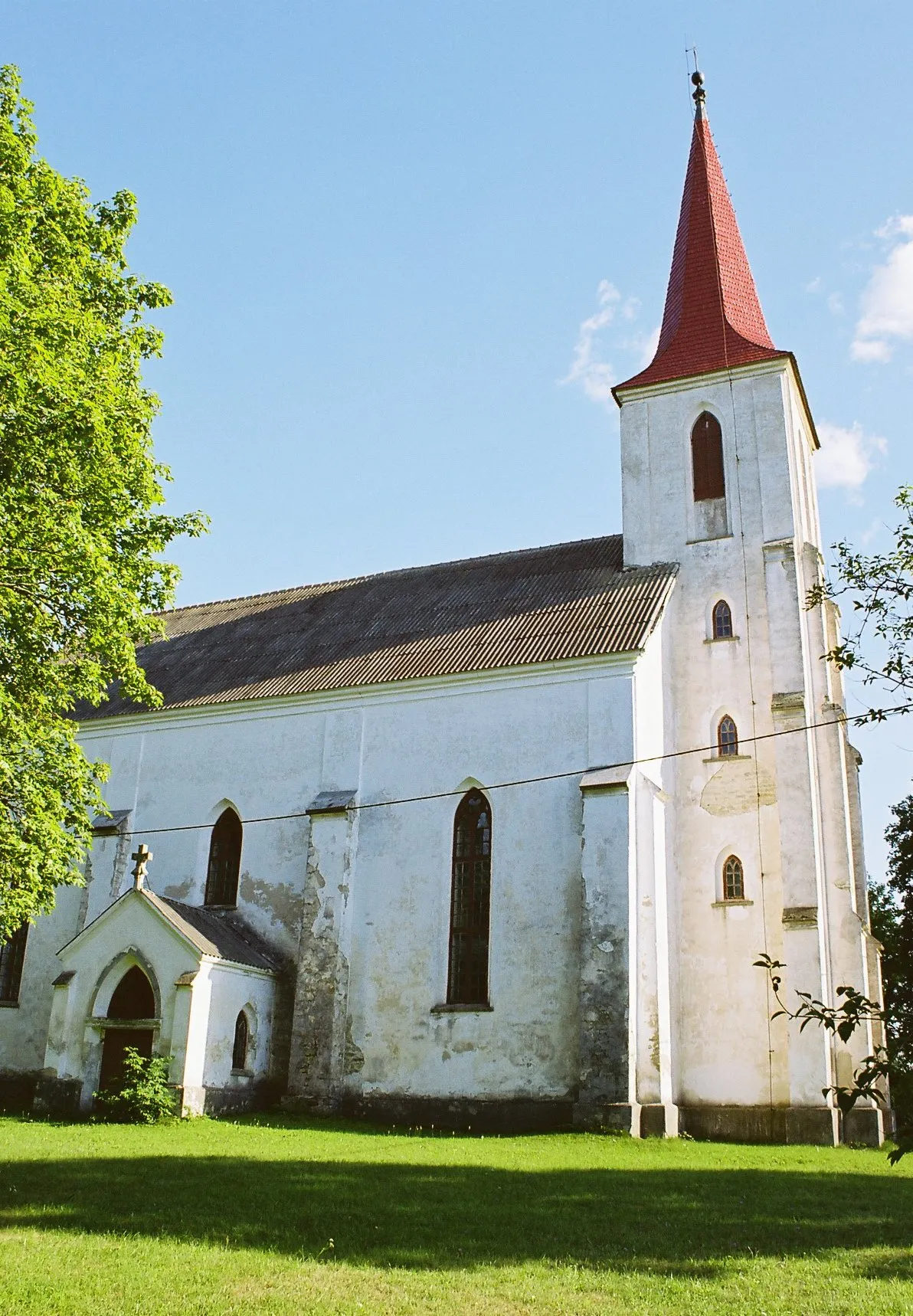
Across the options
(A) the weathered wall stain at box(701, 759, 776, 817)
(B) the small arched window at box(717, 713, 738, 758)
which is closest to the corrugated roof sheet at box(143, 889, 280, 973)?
(A) the weathered wall stain at box(701, 759, 776, 817)

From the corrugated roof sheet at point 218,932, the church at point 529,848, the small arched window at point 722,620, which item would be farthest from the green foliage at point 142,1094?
the small arched window at point 722,620

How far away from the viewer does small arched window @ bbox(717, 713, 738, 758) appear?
77.2 ft

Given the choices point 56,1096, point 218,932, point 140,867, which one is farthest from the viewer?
point 218,932

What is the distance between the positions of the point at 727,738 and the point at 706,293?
40.8 ft

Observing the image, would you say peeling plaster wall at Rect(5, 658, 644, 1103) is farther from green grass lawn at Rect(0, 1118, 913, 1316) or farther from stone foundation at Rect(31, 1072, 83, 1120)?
green grass lawn at Rect(0, 1118, 913, 1316)

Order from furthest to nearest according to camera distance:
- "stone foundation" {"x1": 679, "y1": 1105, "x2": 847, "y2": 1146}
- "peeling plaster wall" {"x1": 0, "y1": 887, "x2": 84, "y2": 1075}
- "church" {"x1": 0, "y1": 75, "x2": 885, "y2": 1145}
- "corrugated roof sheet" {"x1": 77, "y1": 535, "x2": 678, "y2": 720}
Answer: "peeling plaster wall" {"x1": 0, "y1": 887, "x2": 84, "y2": 1075} → "corrugated roof sheet" {"x1": 77, "y1": 535, "x2": 678, "y2": 720} → "church" {"x1": 0, "y1": 75, "x2": 885, "y2": 1145} → "stone foundation" {"x1": 679, "y1": 1105, "x2": 847, "y2": 1146}

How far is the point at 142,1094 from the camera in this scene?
19.4 meters

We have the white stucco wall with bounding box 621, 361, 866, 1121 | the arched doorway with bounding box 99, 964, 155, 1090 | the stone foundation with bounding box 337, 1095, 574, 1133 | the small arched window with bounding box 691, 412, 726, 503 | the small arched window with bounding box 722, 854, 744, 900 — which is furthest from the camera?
the small arched window with bounding box 691, 412, 726, 503

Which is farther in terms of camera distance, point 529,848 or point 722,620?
point 722,620

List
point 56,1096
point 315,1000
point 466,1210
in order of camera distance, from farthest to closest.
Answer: point 315,1000
point 56,1096
point 466,1210

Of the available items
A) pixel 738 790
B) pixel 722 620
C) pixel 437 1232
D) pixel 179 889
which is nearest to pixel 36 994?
pixel 179 889

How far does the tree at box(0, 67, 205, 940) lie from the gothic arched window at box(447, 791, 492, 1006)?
840cm

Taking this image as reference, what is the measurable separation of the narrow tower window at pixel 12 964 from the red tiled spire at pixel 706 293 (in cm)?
2053

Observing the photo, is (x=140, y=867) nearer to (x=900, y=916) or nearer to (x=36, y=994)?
(x=36, y=994)
